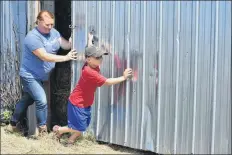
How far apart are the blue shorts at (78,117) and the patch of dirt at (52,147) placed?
24 cm

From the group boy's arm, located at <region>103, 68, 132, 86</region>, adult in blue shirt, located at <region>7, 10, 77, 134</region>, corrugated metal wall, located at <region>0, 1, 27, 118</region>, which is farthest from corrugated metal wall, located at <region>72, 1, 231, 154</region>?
corrugated metal wall, located at <region>0, 1, 27, 118</region>

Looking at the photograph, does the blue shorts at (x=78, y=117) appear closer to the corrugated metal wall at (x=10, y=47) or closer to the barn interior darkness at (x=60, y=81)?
the barn interior darkness at (x=60, y=81)

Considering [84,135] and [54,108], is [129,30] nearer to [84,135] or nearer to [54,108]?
[84,135]

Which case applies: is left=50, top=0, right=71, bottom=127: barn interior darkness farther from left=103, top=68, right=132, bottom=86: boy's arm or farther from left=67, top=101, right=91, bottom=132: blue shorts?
left=103, top=68, right=132, bottom=86: boy's arm

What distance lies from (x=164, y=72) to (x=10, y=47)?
283 centimetres

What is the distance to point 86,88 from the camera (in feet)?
19.1

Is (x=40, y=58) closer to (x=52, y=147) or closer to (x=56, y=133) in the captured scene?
(x=56, y=133)

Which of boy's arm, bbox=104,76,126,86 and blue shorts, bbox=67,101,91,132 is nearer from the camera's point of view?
boy's arm, bbox=104,76,126,86

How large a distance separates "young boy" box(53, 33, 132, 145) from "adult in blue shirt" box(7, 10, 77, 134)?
0.42 metres

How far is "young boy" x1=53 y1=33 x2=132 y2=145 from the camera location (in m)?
5.62

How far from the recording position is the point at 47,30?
6262 millimetres

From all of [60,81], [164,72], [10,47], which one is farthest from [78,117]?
[10,47]

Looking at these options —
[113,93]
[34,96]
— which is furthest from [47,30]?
[113,93]

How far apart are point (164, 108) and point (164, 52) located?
646 millimetres
